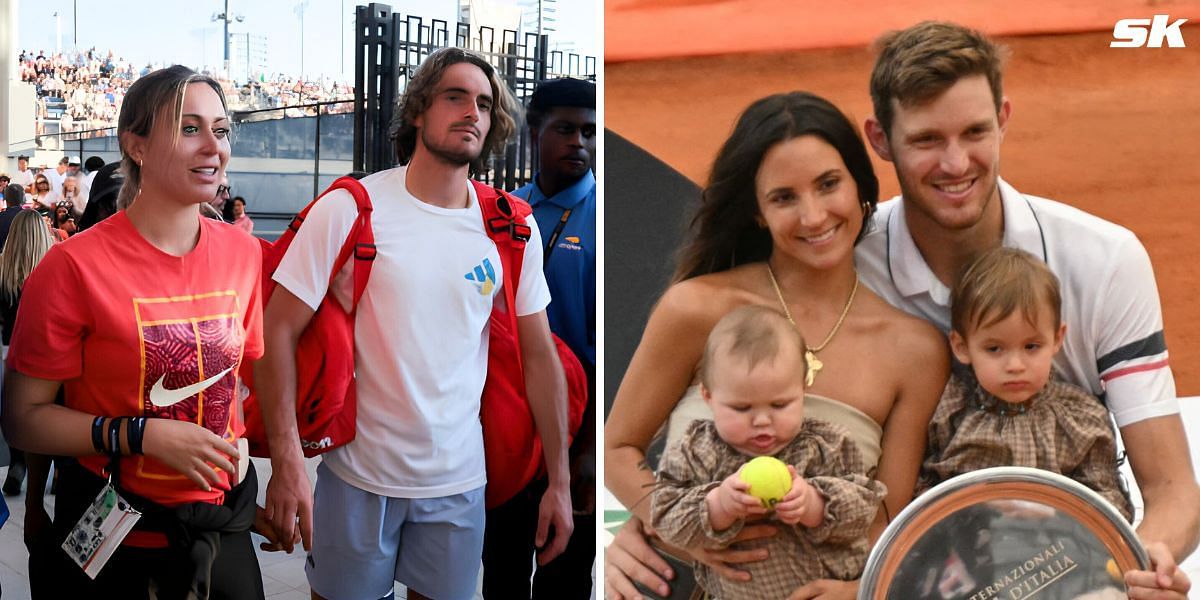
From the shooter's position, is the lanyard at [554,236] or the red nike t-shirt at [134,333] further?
the lanyard at [554,236]

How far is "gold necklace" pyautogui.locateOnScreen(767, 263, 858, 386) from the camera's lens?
2699 mm

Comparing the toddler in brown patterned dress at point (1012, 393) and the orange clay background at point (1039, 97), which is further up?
the orange clay background at point (1039, 97)

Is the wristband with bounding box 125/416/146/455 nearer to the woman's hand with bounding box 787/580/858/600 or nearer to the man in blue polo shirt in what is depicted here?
the man in blue polo shirt

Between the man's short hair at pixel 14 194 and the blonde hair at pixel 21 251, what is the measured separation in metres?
0.05

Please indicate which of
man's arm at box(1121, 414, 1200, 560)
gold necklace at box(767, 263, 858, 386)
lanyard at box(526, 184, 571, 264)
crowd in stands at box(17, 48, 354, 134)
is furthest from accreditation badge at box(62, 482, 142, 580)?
man's arm at box(1121, 414, 1200, 560)

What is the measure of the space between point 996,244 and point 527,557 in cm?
144

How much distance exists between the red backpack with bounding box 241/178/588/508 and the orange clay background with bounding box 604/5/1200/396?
0.41 metres

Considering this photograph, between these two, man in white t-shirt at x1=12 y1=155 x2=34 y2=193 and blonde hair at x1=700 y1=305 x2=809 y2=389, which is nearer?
man in white t-shirt at x1=12 y1=155 x2=34 y2=193

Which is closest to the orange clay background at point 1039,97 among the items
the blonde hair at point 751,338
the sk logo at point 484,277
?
the blonde hair at point 751,338

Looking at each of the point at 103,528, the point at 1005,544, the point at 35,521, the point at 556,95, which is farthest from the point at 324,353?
the point at 1005,544

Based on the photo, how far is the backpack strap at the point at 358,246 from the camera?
2.63 m

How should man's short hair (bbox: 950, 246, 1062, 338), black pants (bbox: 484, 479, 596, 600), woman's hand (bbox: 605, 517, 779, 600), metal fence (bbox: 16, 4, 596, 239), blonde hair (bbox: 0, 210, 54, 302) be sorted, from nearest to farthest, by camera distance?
blonde hair (bbox: 0, 210, 54, 302), metal fence (bbox: 16, 4, 596, 239), man's short hair (bbox: 950, 246, 1062, 338), woman's hand (bbox: 605, 517, 779, 600), black pants (bbox: 484, 479, 596, 600)

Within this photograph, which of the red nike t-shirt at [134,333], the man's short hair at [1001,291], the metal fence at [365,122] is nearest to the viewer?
the red nike t-shirt at [134,333]

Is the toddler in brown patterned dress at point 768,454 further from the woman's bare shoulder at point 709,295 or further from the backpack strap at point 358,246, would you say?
the backpack strap at point 358,246
